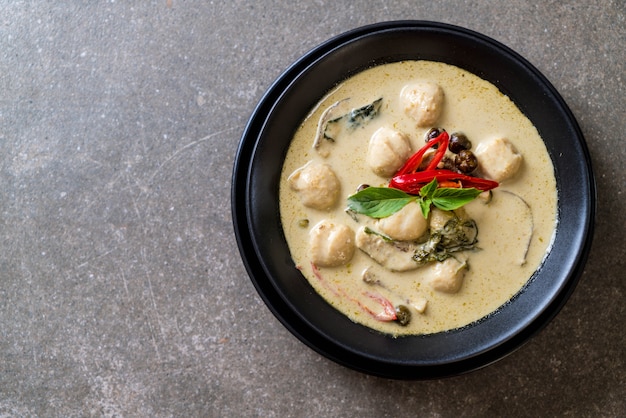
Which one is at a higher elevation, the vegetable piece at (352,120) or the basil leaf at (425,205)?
the vegetable piece at (352,120)

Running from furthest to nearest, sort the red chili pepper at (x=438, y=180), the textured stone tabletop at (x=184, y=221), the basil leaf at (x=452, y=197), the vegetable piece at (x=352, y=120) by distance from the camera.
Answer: the textured stone tabletop at (x=184, y=221), the vegetable piece at (x=352, y=120), the red chili pepper at (x=438, y=180), the basil leaf at (x=452, y=197)

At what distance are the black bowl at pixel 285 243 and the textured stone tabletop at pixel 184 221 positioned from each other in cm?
33

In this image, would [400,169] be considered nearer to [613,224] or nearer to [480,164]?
[480,164]

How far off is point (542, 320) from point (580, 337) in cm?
46

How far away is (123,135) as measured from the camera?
338 centimetres

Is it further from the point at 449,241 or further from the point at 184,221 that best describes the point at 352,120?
the point at 184,221

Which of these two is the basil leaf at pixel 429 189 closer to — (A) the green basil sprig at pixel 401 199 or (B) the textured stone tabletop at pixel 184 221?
(A) the green basil sprig at pixel 401 199

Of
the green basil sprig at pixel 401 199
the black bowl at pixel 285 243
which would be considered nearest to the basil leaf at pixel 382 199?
the green basil sprig at pixel 401 199

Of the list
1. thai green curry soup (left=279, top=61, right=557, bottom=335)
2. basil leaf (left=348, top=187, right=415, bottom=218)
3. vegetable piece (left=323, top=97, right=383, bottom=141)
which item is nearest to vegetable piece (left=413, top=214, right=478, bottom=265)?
thai green curry soup (left=279, top=61, right=557, bottom=335)

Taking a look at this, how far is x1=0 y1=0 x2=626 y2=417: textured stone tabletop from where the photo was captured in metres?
3.21

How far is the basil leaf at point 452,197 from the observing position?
278 centimetres

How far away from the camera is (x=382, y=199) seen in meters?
2.86

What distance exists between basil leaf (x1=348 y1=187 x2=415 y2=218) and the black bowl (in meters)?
0.47

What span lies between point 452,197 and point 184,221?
4.69ft
